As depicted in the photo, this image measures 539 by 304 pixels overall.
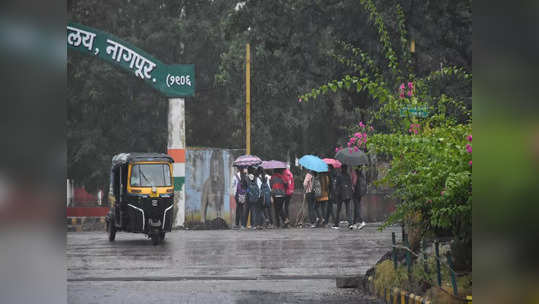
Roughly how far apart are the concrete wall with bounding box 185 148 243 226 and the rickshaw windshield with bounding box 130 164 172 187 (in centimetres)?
499

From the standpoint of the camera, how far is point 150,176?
19594 millimetres

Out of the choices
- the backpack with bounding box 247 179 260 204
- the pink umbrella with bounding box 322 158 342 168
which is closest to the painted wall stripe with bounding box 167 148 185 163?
the backpack with bounding box 247 179 260 204

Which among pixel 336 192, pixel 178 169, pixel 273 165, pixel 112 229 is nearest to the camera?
pixel 112 229

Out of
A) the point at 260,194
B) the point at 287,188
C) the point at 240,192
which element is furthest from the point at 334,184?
the point at 240,192

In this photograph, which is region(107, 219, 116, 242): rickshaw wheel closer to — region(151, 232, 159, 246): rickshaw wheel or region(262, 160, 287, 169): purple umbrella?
region(151, 232, 159, 246): rickshaw wheel

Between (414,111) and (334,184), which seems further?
(334,184)

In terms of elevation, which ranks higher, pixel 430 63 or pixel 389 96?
pixel 430 63

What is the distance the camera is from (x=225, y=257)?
1609 cm

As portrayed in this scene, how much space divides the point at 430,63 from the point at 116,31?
712 inches

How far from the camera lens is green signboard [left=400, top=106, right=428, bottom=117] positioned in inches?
436

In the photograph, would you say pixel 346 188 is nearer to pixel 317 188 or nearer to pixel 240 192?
pixel 317 188

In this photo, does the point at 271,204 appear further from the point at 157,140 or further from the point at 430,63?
the point at 157,140

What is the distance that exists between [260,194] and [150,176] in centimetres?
519
